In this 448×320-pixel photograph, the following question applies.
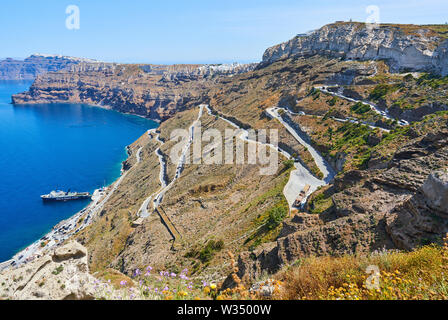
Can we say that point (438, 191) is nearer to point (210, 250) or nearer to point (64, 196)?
point (210, 250)

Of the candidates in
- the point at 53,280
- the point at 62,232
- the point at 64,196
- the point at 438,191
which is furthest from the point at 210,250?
the point at 64,196

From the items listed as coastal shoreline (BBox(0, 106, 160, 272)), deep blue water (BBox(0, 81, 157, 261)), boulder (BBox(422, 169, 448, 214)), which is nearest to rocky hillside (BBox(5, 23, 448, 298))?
boulder (BBox(422, 169, 448, 214))

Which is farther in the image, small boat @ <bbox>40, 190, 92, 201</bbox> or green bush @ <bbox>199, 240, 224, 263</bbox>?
small boat @ <bbox>40, 190, 92, 201</bbox>

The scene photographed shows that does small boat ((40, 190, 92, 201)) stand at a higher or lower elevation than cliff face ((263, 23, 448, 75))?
lower

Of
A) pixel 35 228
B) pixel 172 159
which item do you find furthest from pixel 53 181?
pixel 172 159

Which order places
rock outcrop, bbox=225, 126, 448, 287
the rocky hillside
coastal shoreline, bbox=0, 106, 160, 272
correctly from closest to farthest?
rock outcrop, bbox=225, 126, 448, 287
the rocky hillside
coastal shoreline, bbox=0, 106, 160, 272

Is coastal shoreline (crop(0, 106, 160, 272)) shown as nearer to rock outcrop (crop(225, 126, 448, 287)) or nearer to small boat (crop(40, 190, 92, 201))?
small boat (crop(40, 190, 92, 201))

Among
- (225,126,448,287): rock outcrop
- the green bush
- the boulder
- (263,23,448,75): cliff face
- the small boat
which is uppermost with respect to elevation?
(263,23,448,75): cliff face
